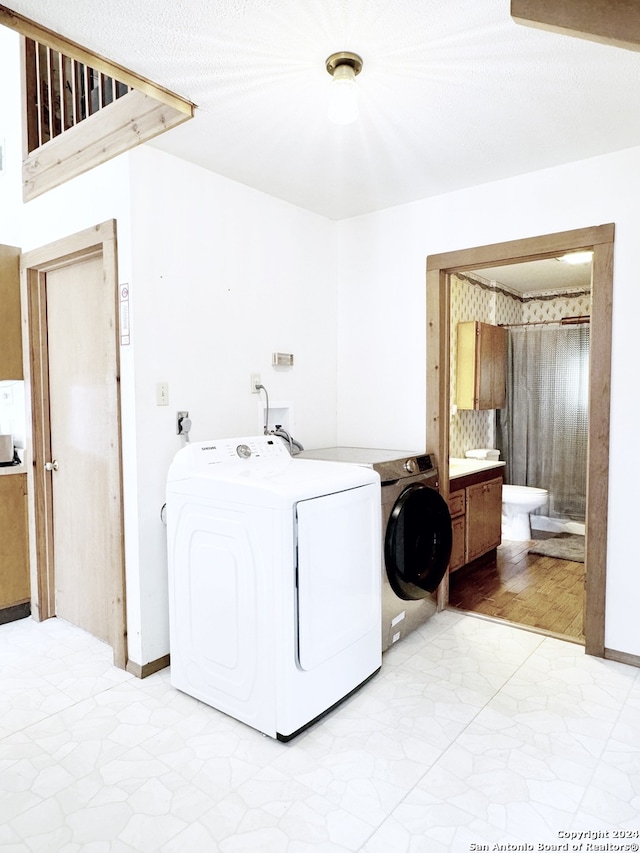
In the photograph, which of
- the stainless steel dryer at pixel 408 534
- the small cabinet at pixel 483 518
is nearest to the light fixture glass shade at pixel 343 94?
the stainless steel dryer at pixel 408 534

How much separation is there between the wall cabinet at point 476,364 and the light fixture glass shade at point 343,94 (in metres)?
2.83

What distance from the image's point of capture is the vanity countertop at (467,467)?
11.8ft

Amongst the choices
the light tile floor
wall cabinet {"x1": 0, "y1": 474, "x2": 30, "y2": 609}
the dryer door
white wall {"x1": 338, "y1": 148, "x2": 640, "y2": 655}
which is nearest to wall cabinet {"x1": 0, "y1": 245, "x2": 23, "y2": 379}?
wall cabinet {"x1": 0, "y1": 474, "x2": 30, "y2": 609}

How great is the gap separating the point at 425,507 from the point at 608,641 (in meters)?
1.06

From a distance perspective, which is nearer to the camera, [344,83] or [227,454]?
[344,83]

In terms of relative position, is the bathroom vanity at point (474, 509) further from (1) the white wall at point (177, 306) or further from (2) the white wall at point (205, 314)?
(1) the white wall at point (177, 306)

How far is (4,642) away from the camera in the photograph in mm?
2830

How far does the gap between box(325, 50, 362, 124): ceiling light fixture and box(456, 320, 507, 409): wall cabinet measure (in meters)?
2.84

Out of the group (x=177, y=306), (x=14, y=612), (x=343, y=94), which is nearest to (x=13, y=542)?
(x=14, y=612)

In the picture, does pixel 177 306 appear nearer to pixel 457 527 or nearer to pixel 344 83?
pixel 344 83

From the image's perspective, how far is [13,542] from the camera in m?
3.11

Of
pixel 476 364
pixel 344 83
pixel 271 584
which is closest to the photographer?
pixel 344 83

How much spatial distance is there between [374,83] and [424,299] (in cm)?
138

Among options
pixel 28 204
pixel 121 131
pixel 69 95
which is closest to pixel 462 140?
pixel 121 131
